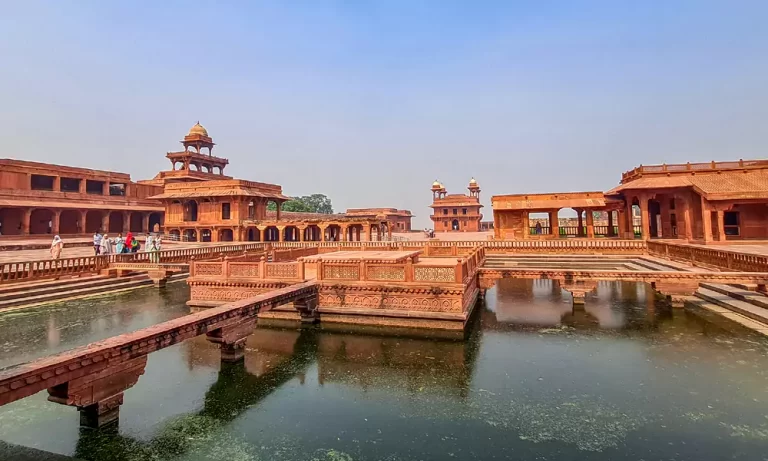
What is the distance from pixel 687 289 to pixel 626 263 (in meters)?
9.32

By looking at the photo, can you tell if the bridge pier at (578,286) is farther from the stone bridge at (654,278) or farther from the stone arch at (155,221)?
the stone arch at (155,221)

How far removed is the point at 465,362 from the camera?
8.15 metres

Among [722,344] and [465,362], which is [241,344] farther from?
[722,344]

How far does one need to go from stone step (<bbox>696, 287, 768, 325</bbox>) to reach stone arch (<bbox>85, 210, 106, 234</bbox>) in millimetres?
46562

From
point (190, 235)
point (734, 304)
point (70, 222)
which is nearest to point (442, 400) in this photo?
point (734, 304)

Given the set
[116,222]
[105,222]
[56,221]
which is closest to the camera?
[56,221]

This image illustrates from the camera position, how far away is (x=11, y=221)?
105ft

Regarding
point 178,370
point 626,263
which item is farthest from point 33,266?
point 626,263

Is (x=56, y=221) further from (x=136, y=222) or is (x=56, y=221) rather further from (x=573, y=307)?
(x=573, y=307)

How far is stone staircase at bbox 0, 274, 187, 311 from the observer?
505 inches

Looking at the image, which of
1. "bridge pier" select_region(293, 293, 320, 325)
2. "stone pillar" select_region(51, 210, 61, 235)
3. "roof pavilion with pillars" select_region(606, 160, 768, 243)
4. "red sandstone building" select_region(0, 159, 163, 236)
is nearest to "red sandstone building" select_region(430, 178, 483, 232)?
"roof pavilion with pillars" select_region(606, 160, 768, 243)

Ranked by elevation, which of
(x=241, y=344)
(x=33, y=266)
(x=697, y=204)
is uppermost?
(x=697, y=204)

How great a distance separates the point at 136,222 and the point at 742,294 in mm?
49896

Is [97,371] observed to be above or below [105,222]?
below
